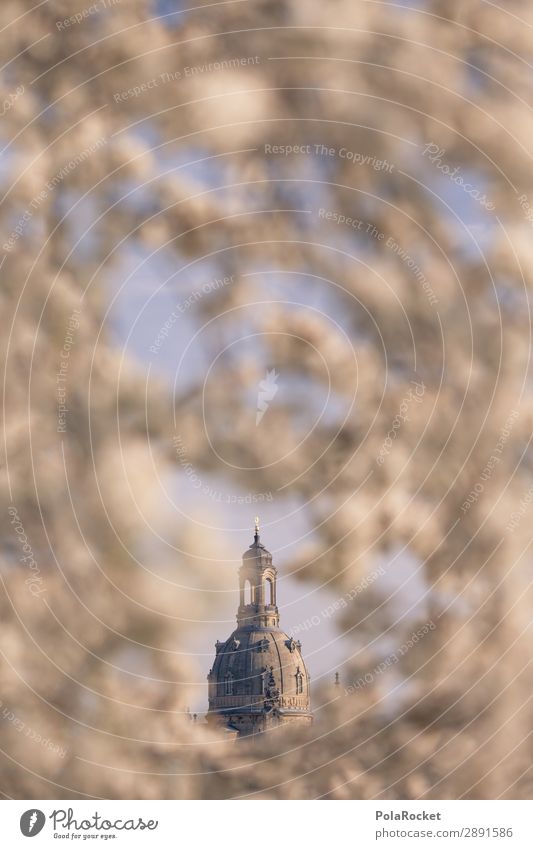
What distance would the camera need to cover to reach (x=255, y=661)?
43.0m

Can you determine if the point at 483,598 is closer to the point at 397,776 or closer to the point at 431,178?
the point at 397,776

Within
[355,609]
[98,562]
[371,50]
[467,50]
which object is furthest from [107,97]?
[355,609]

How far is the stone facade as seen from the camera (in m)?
40.2

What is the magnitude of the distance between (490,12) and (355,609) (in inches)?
112

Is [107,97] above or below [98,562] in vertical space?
above

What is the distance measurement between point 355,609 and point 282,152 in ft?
7.20

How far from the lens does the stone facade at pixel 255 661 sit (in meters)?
40.2

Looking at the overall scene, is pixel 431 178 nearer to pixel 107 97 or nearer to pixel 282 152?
pixel 282 152

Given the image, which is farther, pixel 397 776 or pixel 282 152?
pixel 282 152

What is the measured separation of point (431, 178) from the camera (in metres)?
5.78
